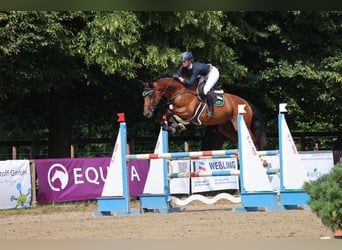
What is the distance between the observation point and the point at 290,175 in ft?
28.7

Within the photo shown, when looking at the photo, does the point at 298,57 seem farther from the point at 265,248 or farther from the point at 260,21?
the point at 265,248

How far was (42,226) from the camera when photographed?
8.05m

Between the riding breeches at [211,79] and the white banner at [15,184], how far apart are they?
448 centimetres

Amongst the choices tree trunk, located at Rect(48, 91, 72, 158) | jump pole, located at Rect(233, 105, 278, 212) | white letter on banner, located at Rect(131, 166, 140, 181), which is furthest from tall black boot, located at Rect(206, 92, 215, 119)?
tree trunk, located at Rect(48, 91, 72, 158)

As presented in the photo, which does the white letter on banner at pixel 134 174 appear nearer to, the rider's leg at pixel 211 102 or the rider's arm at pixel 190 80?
the rider's leg at pixel 211 102

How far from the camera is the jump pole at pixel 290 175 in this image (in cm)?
873

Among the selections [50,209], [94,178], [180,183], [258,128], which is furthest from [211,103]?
[180,183]

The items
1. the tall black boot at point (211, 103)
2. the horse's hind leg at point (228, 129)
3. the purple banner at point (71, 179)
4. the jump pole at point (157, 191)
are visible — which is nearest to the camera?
the tall black boot at point (211, 103)

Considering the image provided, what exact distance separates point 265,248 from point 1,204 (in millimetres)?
9875

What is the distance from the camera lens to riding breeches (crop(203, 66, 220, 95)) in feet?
29.7

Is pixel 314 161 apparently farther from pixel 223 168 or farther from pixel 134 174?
pixel 134 174

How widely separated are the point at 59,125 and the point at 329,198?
1161 cm

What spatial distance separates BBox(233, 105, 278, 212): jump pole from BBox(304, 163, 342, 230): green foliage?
356 cm

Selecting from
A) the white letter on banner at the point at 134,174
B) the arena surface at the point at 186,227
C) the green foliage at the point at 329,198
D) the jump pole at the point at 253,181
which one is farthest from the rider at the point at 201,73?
the white letter on banner at the point at 134,174
